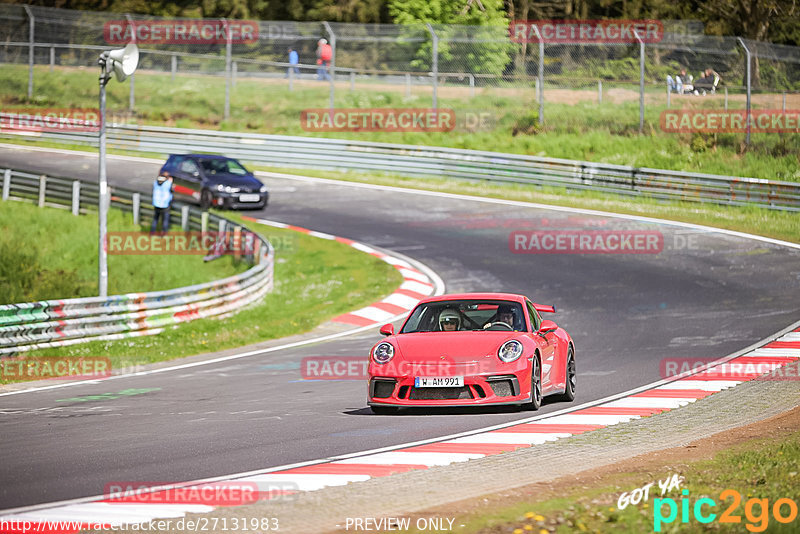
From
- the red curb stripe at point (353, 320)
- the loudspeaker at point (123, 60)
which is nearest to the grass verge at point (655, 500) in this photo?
the red curb stripe at point (353, 320)

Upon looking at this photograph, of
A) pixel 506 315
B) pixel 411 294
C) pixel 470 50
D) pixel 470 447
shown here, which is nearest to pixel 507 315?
pixel 506 315

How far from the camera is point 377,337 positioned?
58.1ft

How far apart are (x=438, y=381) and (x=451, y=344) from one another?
0.51 m

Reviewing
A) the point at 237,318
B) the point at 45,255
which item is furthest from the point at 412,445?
the point at 45,255

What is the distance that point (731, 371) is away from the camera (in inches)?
542

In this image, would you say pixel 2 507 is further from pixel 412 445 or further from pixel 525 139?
pixel 525 139

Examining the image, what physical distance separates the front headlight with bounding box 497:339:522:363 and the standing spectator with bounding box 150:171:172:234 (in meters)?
17.2

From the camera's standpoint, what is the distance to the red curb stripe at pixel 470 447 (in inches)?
364

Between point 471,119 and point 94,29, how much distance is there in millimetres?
14585

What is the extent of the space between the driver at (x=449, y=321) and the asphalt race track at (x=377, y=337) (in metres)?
0.93

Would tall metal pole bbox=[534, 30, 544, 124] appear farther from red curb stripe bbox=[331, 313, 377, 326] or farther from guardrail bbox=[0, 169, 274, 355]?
red curb stripe bbox=[331, 313, 377, 326]

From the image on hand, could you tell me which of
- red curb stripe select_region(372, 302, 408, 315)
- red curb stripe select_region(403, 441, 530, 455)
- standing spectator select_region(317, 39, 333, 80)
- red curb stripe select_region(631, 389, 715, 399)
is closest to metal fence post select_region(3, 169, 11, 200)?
standing spectator select_region(317, 39, 333, 80)

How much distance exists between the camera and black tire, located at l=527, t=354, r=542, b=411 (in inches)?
422

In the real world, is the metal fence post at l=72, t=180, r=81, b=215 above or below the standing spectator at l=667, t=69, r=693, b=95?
below
